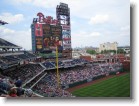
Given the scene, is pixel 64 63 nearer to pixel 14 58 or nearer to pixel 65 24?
pixel 65 24

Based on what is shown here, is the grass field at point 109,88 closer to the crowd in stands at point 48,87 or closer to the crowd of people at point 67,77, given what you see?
the crowd of people at point 67,77

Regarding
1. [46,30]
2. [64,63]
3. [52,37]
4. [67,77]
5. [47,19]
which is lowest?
[67,77]

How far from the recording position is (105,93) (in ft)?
15.9

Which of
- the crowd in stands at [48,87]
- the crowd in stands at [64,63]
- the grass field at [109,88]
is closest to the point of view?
the grass field at [109,88]

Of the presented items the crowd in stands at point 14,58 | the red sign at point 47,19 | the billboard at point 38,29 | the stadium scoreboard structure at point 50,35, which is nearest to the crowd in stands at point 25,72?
the crowd in stands at point 14,58

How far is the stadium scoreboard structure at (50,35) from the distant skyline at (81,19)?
→ 0.36 ft

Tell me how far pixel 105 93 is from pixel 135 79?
66cm

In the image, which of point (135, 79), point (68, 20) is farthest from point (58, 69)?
point (135, 79)

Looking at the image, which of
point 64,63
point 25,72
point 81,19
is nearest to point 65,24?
point 81,19

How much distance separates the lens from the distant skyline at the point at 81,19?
4.75m

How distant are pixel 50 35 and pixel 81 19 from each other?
2.60ft

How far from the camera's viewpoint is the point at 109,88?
15.9 ft

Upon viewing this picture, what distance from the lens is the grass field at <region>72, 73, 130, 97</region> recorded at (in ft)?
15.5

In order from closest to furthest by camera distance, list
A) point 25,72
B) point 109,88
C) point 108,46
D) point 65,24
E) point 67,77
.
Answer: point 109,88 → point 108,46 → point 65,24 → point 67,77 → point 25,72
